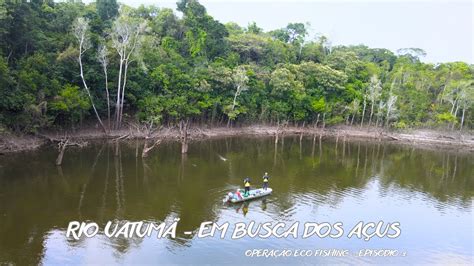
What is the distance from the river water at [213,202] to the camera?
17656 mm

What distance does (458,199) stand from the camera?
2975 centimetres

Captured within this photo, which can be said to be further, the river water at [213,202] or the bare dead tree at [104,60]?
the bare dead tree at [104,60]

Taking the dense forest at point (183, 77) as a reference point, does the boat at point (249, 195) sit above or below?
below

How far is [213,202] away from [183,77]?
26.8 metres

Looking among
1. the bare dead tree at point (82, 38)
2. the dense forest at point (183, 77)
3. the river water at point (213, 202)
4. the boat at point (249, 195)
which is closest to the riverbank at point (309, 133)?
the dense forest at point (183, 77)

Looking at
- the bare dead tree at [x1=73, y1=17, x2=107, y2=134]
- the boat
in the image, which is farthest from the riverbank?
the boat

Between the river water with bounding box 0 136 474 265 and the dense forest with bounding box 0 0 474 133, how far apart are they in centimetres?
526

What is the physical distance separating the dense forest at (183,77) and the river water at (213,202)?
17.2ft

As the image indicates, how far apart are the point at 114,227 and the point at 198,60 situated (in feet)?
118

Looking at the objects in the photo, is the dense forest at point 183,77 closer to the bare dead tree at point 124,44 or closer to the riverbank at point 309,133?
the bare dead tree at point 124,44

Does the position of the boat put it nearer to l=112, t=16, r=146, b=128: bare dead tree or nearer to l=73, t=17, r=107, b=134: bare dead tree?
l=73, t=17, r=107, b=134: bare dead tree

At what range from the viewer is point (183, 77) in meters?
48.2

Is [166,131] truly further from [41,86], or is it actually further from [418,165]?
[418,165]

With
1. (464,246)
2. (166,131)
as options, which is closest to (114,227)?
(464,246)
